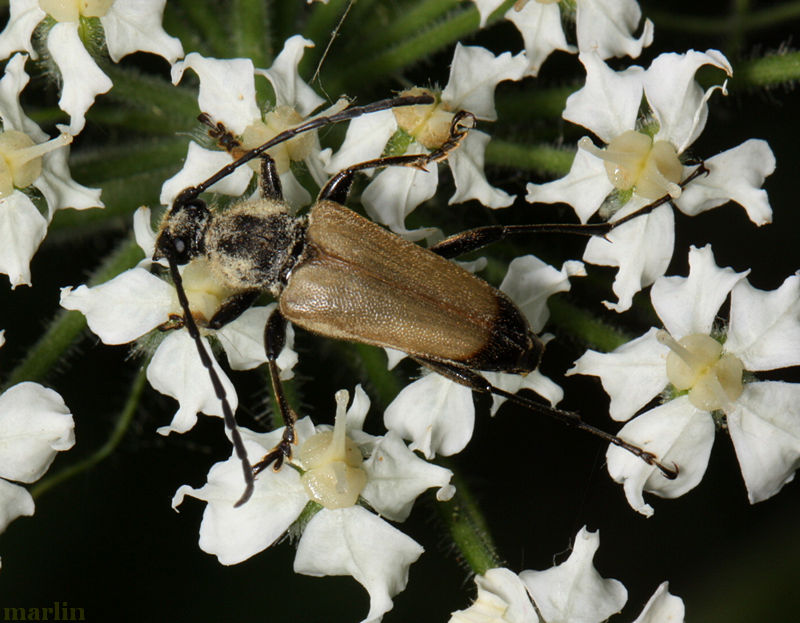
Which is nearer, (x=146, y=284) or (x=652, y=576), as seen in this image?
(x=146, y=284)

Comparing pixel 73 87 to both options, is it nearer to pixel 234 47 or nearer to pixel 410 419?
pixel 234 47

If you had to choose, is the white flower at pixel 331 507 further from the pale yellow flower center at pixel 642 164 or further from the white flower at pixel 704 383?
the pale yellow flower center at pixel 642 164

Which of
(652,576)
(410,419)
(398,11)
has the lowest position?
(652,576)

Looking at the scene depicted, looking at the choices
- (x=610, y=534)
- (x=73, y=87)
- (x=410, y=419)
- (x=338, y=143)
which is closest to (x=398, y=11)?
(x=338, y=143)

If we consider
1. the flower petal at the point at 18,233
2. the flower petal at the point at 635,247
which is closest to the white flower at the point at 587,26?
the flower petal at the point at 635,247

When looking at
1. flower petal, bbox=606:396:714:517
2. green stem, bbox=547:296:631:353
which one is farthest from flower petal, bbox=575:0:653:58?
flower petal, bbox=606:396:714:517

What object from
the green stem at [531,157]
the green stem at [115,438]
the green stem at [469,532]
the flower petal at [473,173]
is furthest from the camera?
the green stem at [115,438]

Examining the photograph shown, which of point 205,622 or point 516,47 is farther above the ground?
point 516,47
